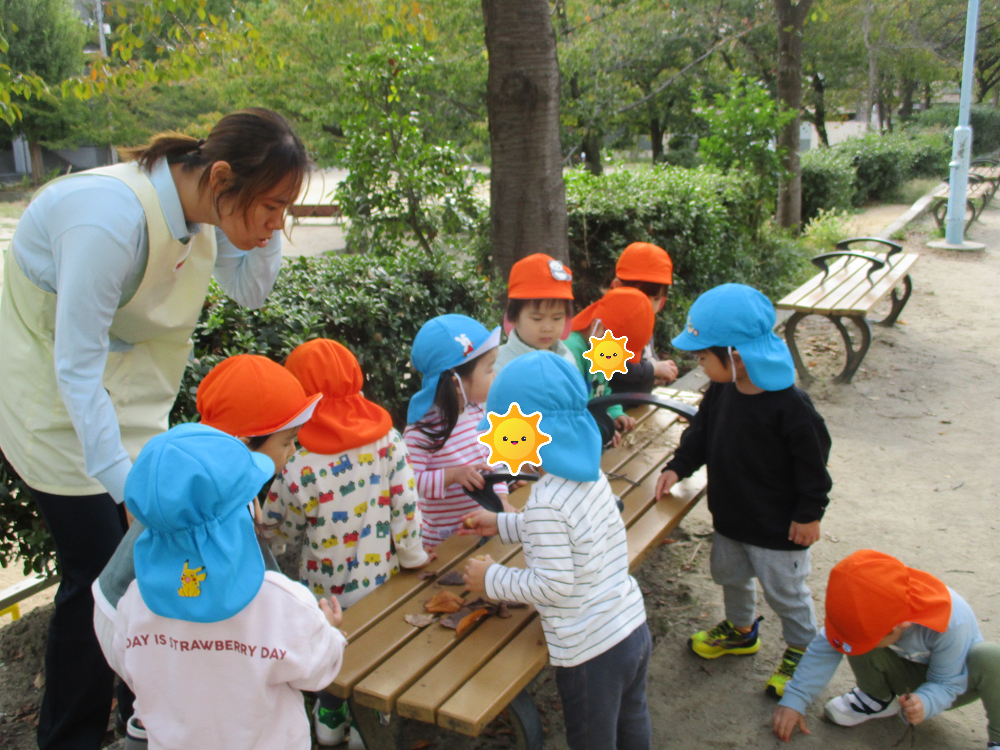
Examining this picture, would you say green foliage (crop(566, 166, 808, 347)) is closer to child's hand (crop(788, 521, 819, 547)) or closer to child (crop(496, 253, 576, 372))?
child (crop(496, 253, 576, 372))

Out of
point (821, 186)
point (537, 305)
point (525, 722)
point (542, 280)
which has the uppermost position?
point (542, 280)

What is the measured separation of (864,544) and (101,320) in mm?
3696

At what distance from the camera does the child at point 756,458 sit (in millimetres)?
2713

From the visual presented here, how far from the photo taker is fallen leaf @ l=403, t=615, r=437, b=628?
7.32 feet

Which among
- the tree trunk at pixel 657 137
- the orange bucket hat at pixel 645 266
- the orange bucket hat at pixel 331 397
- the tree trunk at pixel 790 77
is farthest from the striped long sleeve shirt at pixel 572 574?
the tree trunk at pixel 657 137

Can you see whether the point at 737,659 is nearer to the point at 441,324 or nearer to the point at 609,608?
the point at 609,608

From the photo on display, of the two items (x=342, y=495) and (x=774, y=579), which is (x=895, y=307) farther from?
(x=342, y=495)

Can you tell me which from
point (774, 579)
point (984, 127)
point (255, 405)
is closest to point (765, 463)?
point (774, 579)

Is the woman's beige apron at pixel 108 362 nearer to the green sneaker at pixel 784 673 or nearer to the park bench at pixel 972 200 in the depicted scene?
the green sneaker at pixel 784 673

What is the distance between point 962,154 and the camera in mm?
12039

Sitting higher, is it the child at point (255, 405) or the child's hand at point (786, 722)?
the child at point (255, 405)

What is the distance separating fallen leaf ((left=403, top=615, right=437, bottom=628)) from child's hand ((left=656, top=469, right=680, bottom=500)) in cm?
125

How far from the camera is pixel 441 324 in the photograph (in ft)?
9.36

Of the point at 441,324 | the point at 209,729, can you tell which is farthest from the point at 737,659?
the point at 209,729
